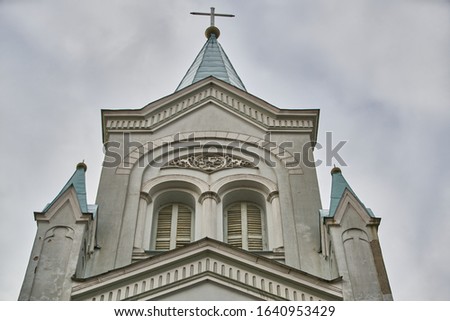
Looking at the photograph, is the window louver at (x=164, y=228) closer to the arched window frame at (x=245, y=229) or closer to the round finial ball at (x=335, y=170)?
the arched window frame at (x=245, y=229)

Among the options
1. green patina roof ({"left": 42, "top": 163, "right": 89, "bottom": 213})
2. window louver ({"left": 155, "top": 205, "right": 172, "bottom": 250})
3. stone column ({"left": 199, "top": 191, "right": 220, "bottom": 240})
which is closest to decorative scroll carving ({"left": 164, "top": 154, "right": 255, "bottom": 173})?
stone column ({"left": 199, "top": 191, "right": 220, "bottom": 240})

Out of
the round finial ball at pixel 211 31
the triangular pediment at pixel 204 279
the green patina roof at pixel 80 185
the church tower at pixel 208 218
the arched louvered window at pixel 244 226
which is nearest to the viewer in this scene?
the triangular pediment at pixel 204 279

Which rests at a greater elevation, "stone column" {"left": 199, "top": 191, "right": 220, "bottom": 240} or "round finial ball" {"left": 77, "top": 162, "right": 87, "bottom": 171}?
"round finial ball" {"left": 77, "top": 162, "right": 87, "bottom": 171}

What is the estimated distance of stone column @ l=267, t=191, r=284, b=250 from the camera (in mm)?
21250

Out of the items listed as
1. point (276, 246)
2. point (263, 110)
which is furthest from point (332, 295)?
point (263, 110)

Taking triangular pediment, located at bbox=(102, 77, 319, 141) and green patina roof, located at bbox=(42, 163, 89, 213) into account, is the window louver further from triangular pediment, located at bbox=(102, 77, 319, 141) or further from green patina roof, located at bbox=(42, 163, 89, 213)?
triangular pediment, located at bbox=(102, 77, 319, 141)

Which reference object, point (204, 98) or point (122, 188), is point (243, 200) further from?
point (204, 98)

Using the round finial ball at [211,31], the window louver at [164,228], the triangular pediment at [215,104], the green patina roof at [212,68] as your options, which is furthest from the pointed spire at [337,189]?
the round finial ball at [211,31]

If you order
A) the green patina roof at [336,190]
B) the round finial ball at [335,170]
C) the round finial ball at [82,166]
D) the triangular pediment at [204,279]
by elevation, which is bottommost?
the triangular pediment at [204,279]

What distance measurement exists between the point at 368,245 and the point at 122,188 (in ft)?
24.1

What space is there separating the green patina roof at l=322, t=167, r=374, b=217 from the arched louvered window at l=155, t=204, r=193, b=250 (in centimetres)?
360

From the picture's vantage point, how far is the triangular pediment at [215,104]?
26.0 metres

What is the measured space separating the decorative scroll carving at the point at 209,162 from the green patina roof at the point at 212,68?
647 cm

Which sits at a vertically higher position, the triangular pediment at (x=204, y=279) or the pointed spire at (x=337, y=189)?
the pointed spire at (x=337, y=189)
